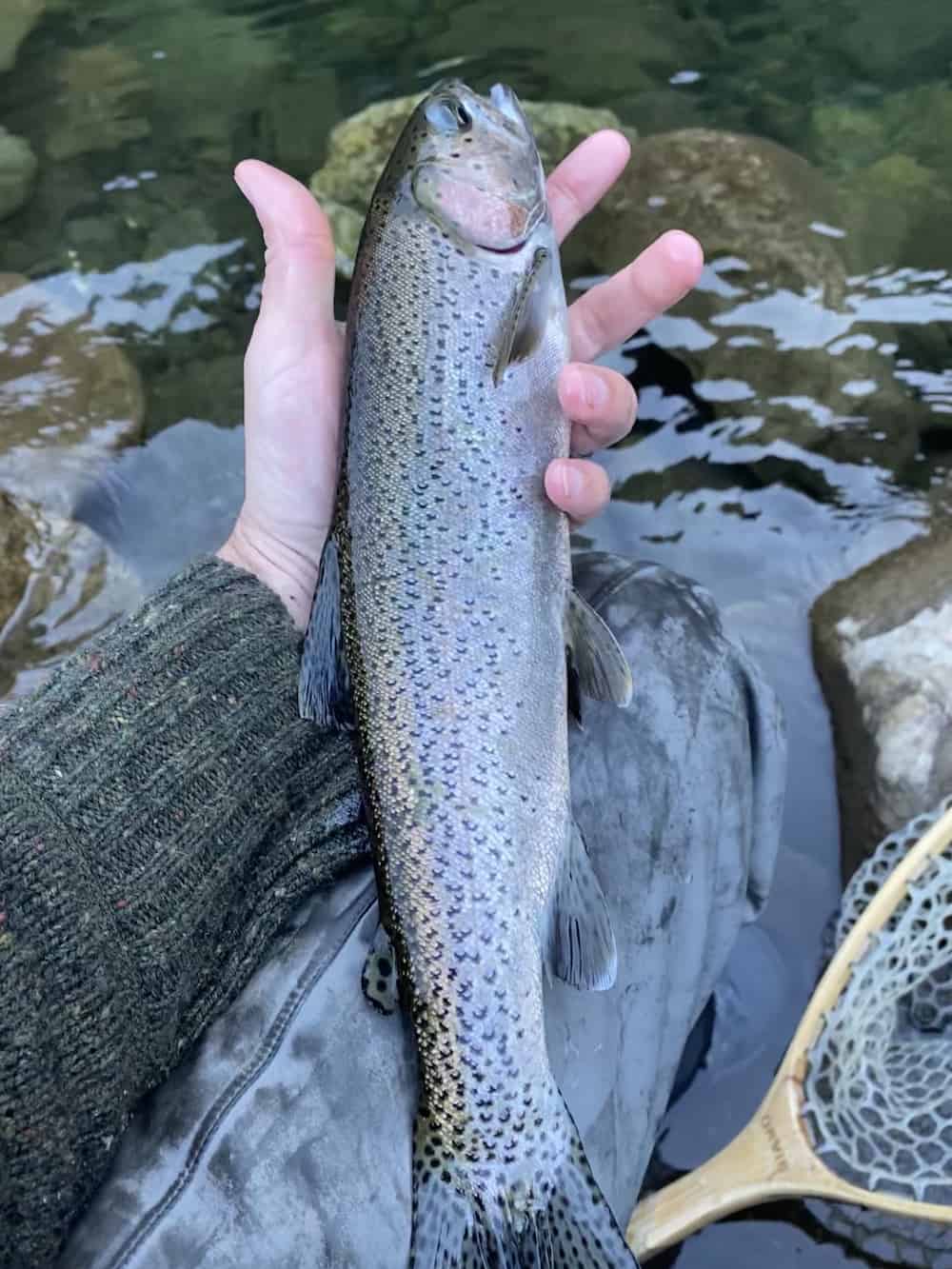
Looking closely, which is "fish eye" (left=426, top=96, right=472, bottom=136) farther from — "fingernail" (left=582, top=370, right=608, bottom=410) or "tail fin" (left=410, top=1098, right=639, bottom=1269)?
"tail fin" (left=410, top=1098, right=639, bottom=1269)

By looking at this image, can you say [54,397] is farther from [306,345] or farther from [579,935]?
[579,935]

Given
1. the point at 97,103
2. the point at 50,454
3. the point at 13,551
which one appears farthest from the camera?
the point at 97,103

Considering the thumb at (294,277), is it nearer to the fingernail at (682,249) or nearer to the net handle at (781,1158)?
the fingernail at (682,249)

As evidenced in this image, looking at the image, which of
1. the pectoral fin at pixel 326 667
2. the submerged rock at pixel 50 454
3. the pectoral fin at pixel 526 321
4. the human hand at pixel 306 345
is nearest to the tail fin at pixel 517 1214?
the pectoral fin at pixel 326 667

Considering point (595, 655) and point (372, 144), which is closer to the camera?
point (595, 655)

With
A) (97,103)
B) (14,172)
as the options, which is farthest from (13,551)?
(97,103)

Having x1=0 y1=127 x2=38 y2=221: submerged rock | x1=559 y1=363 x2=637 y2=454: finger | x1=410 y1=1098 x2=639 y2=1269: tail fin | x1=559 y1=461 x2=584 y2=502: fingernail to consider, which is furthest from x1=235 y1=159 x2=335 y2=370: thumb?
x1=0 y1=127 x2=38 y2=221: submerged rock

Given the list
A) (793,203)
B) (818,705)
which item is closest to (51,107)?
(793,203)
